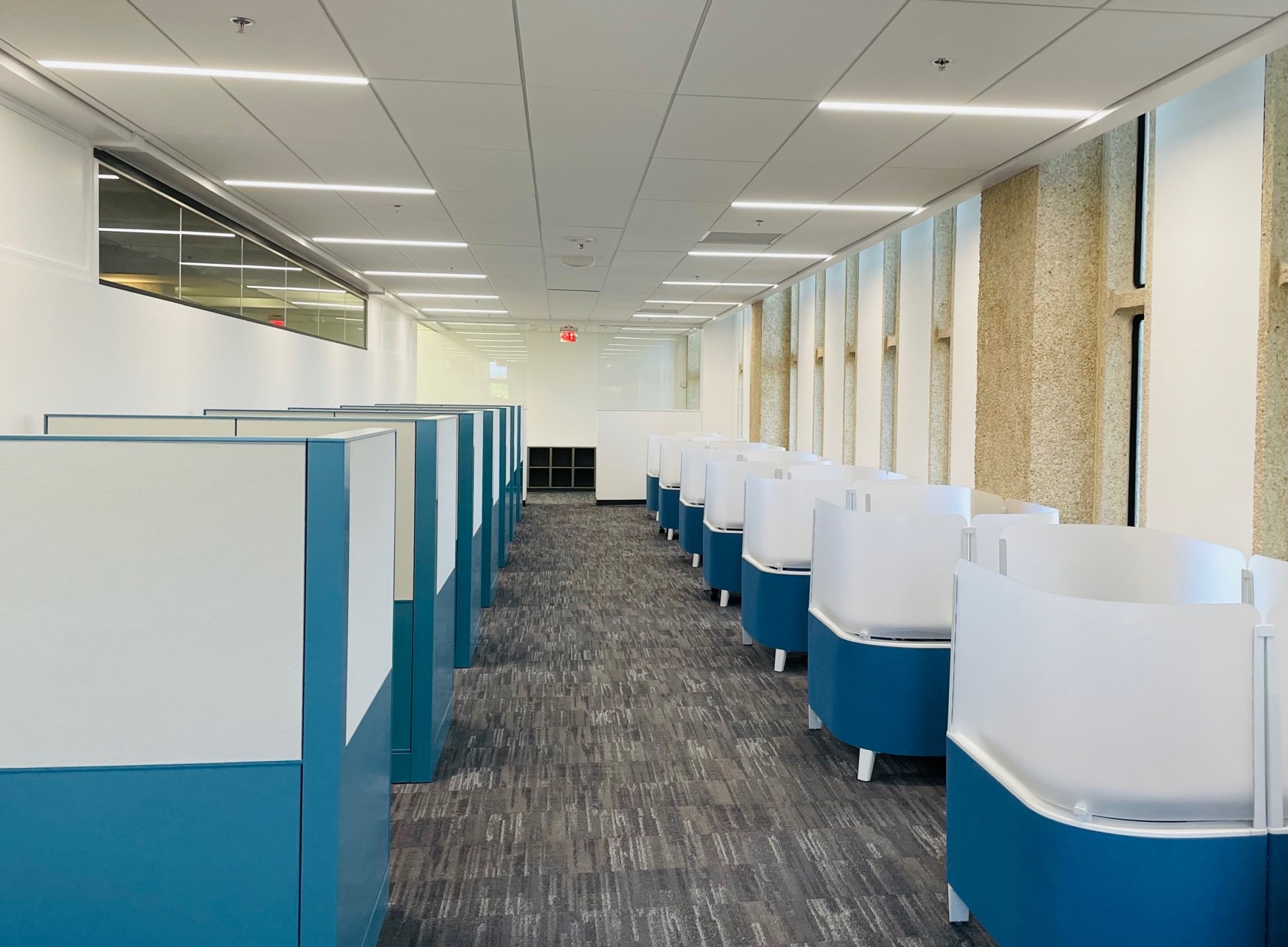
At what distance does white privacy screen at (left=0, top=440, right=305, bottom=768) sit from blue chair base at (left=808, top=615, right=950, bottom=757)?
229cm

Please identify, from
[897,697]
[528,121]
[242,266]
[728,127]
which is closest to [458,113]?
[528,121]

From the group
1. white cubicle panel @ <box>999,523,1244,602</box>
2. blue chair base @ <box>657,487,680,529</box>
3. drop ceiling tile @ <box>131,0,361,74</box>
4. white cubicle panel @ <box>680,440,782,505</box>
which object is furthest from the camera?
blue chair base @ <box>657,487,680,529</box>

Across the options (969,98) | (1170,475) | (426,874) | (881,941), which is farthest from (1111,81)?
(426,874)

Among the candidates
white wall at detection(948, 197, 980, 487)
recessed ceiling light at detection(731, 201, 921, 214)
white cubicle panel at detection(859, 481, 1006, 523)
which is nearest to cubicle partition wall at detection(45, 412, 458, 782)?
white cubicle panel at detection(859, 481, 1006, 523)

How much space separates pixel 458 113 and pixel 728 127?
1.37 metres

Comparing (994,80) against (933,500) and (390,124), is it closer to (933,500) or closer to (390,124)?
(933,500)

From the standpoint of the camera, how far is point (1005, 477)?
5973 mm

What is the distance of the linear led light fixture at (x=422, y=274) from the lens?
10234mm

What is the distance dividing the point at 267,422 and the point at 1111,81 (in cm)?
391

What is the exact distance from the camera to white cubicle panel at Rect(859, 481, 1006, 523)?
453 cm

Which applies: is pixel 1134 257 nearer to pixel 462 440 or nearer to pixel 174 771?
pixel 462 440

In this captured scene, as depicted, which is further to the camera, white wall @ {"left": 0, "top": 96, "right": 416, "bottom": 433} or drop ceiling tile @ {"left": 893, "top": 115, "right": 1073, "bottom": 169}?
drop ceiling tile @ {"left": 893, "top": 115, "right": 1073, "bottom": 169}

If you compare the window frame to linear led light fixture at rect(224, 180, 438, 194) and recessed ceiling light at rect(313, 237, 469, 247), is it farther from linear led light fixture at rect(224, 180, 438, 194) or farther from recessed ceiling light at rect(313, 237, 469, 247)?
recessed ceiling light at rect(313, 237, 469, 247)

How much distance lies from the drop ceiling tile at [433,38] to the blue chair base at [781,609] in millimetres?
2819
